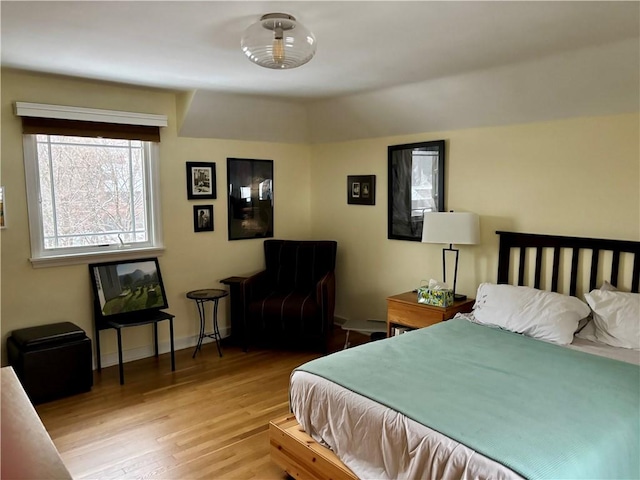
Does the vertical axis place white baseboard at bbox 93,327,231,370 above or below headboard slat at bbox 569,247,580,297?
below

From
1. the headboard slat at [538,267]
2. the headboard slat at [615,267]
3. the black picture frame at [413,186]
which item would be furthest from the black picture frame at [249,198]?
the headboard slat at [615,267]

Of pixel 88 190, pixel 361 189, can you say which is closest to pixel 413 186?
pixel 361 189

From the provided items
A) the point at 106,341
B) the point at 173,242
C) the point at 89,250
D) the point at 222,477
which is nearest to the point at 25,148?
the point at 89,250

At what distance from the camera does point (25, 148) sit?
3.49 m

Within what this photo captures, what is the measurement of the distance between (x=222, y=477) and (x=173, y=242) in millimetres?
2383

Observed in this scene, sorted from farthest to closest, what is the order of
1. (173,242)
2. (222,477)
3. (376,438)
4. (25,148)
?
(173,242) → (25,148) → (222,477) → (376,438)

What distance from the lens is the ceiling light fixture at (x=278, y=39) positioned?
7.19 ft

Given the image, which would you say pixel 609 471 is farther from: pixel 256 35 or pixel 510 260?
pixel 256 35

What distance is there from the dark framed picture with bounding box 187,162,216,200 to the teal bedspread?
8.01ft

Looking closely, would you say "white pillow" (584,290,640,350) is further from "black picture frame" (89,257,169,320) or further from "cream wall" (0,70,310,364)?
"black picture frame" (89,257,169,320)

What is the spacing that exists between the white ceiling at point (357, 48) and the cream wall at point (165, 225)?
0.28 meters

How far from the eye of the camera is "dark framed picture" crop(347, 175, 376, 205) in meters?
4.62

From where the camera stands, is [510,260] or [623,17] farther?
[510,260]

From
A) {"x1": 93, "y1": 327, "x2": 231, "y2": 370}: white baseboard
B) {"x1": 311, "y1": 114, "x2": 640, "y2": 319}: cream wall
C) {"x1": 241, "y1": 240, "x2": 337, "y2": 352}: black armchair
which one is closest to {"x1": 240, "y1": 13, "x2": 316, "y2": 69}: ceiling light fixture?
{"x1": 311, "y1": 114, "x2": 640, "y2": 319}: cream wall
